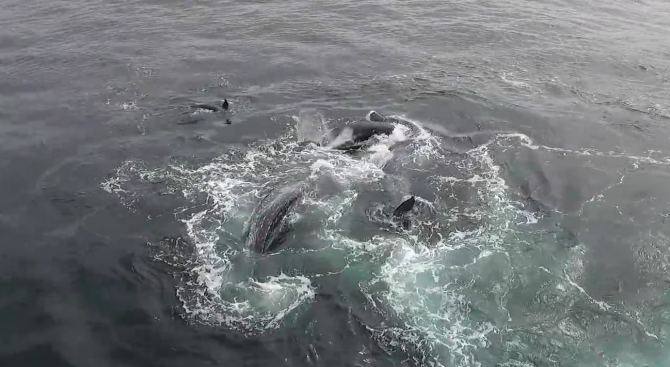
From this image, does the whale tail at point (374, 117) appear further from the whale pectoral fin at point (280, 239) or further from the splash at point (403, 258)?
the whale pectoral fin at point (280, 239)

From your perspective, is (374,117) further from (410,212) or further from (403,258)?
(403,258)

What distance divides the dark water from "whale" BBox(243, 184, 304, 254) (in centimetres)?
144

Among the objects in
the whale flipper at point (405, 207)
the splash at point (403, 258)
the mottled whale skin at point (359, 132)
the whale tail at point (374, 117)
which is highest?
the whale tail at point (374, 117)

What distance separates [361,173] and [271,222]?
291 inches

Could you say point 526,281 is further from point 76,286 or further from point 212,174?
point 76,286

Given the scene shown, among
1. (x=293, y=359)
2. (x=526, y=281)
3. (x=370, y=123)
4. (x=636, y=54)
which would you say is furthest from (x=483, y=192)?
(x=636, y=54)

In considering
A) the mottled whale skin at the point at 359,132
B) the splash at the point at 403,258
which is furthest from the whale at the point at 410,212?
the mottled whale skin at the point at 359,132

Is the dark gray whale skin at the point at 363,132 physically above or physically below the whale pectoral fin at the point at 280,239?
above

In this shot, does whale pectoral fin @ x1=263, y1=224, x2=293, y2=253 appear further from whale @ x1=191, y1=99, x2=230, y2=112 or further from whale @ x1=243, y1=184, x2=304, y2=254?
whale @ x1=191, y1=99, x2=230, y2=112

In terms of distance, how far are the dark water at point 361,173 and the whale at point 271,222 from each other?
1.44 metres

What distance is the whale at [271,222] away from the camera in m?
24.8

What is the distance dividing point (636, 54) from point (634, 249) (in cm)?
2701

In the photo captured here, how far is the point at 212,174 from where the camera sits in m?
30.0

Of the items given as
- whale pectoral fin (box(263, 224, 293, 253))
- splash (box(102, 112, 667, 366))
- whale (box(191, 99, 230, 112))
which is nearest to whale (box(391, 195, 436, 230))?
splash (box(102, 112, 667, 366))
